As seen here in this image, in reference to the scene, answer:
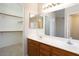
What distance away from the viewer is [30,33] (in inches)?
67.7

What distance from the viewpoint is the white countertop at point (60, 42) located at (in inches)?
52.8

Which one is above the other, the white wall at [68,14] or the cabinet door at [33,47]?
the white wall at [68,14]

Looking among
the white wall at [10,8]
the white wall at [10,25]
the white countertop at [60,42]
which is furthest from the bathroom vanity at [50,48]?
the white wall at [10,8]

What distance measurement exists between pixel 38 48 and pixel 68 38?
1.71 ft

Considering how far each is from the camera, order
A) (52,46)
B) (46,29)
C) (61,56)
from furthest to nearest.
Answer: (46,29) < (52,46) < (61,56)

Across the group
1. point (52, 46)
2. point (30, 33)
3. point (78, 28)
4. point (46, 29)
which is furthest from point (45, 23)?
point (78, 28)

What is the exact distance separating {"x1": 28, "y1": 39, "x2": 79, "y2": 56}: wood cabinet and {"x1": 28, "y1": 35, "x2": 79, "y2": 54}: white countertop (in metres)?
0.05

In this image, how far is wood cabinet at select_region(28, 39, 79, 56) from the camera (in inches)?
55.5

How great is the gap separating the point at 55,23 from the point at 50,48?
40 cm

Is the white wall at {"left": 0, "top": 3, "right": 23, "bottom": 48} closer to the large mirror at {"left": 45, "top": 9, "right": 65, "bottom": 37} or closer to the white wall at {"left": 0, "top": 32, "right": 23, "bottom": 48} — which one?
the white wall at {"left": 0, "top": 32, "right": 23, "bottom": 48}

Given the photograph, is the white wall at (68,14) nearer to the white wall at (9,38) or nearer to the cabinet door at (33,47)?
the cabinet door at (33,47)

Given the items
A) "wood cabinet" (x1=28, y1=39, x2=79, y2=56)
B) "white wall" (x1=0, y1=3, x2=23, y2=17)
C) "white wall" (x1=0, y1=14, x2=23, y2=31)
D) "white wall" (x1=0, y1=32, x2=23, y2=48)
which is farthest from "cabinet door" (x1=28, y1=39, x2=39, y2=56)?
"white wall" (x1=0, y1=3, x2=23, y2=17)

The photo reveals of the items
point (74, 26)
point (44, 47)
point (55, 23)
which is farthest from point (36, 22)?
point (74, 26)

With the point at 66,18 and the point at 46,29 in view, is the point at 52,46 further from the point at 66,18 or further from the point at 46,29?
the point at 66,18
